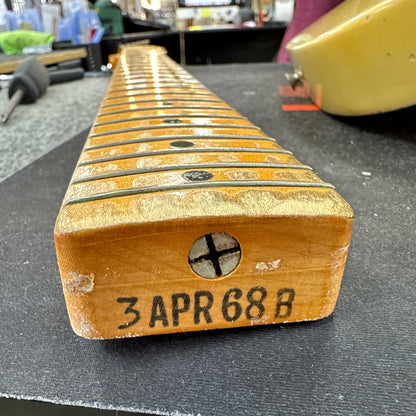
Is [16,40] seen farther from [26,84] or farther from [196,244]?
[196,244]

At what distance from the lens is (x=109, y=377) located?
0.44 meters

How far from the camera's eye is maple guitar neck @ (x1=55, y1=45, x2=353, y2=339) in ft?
1.31

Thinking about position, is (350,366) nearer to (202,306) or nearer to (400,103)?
(202,306)

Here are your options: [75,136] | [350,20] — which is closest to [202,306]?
[350,20]

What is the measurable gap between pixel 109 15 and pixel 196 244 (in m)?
3.81

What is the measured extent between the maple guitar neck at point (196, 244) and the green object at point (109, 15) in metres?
3.59

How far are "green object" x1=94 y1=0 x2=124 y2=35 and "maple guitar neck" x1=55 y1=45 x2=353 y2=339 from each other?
141 inches

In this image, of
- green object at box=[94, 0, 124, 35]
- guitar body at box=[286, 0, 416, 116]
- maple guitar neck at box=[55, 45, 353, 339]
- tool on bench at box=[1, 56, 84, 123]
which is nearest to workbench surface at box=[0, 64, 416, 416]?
maple guitar neck at box=[55, 45, 353, 339]

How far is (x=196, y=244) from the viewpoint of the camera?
0.42 meters

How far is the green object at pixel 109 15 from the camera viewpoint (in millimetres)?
3648
